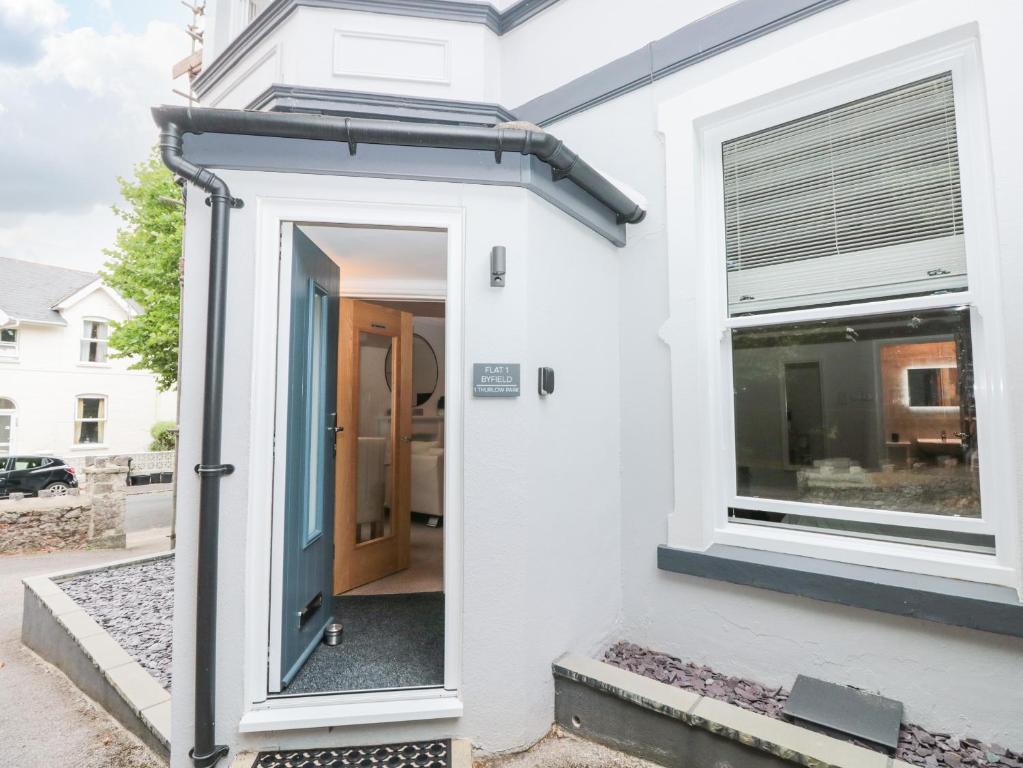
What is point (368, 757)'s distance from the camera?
6.75 feet

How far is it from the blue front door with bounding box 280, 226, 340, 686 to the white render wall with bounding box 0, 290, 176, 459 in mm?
16573

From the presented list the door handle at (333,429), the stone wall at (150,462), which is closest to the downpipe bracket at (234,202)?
the door handle at (333,429)

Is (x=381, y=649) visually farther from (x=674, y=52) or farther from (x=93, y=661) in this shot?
(x=674, y=52)

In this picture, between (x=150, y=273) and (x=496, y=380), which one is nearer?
(x=496, y=380)

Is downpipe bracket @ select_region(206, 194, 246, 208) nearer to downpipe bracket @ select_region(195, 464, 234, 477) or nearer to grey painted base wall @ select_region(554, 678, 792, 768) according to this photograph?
downpipe bracket @ select_region(195, 464, 234, 477)

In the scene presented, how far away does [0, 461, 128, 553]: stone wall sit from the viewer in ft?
25.5

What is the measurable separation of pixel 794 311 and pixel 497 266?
1.54 metres

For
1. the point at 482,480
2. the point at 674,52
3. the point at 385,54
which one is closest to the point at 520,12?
the point at 385,54

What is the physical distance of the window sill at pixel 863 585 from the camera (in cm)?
187

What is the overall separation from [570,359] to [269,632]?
75.2 inches

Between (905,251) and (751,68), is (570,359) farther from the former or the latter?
(751,68)

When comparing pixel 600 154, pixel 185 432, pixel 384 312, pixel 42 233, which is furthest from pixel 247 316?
pixel 42 233

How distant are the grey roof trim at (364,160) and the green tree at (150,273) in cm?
975

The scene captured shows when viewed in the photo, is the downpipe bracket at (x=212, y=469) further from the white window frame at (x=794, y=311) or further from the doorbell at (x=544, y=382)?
the white window frame at (x=794, y=311)
